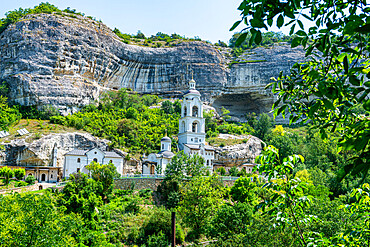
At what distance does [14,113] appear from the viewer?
46125mm

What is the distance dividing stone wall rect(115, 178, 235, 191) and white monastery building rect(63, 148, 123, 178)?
4.89 m

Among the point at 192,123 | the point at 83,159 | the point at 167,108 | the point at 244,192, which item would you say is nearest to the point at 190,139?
the point at 192,123

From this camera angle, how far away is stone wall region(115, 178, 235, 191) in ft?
106

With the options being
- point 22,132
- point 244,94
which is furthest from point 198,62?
point 22,132

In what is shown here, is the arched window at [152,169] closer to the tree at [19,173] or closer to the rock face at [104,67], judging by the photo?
the tree at [19,173]

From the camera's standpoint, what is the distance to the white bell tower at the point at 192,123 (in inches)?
1739

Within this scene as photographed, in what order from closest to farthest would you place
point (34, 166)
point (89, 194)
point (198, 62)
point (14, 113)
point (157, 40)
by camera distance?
point (89, 194) → point (34, 166) → point (14, 113) → point (198, 62) → point (157, 40)

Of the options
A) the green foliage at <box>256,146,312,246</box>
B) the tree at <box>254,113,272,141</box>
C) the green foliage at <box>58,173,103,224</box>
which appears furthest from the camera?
the tree at <box>254,113,272,141</box>

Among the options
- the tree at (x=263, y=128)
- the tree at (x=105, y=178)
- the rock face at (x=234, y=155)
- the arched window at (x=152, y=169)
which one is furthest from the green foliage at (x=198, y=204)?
the tree at (x=263, y=128)

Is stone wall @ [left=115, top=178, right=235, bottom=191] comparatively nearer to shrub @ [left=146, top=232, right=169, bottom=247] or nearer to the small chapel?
the small chapel

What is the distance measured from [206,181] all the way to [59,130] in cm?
2287

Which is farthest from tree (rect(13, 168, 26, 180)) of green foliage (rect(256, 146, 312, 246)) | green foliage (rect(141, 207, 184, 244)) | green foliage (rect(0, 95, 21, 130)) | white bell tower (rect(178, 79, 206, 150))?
green foliage (rect(256, 146, 312, 246))

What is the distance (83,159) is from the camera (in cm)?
3634

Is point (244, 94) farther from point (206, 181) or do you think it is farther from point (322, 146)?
point (206, 181)
